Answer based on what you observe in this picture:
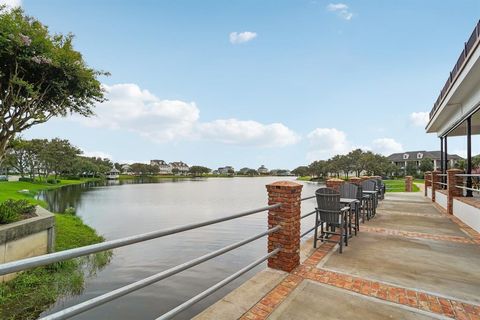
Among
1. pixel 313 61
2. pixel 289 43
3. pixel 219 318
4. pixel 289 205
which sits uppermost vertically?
pixel 289 43

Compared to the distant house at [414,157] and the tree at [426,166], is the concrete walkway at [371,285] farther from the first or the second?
the distant house at [414,157]

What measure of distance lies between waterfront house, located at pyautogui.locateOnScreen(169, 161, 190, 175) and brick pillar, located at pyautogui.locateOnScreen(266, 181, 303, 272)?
11965cm

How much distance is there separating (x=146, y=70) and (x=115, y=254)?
12.5 meters

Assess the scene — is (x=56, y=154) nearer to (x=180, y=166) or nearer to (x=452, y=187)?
(x=452, y=187)

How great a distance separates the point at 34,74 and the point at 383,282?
11.0 meters

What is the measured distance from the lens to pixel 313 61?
14469mm

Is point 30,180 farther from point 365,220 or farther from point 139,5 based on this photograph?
point 365,220

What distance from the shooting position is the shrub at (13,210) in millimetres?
5602

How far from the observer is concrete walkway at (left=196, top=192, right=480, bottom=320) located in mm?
2693

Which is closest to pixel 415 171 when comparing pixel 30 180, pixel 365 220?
pixel 365 220

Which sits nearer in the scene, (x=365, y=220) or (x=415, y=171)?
(x=365, y=220)

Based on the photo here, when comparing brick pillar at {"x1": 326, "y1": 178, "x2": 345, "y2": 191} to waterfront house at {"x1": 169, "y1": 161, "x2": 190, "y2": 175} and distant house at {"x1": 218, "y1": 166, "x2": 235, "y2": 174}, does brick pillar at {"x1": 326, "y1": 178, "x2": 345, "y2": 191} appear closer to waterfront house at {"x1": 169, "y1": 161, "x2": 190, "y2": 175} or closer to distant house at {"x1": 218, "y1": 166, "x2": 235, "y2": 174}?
waterfront house at {"x1": 169, "y1": 161, "x2": 190, "y2": 175}

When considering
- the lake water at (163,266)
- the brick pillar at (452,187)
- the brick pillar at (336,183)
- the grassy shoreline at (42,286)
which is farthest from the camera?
the brick pillar at (452,187)

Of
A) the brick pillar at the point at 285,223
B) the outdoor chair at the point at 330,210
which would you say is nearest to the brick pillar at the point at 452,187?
the outdoor chair at the point at 330,210
